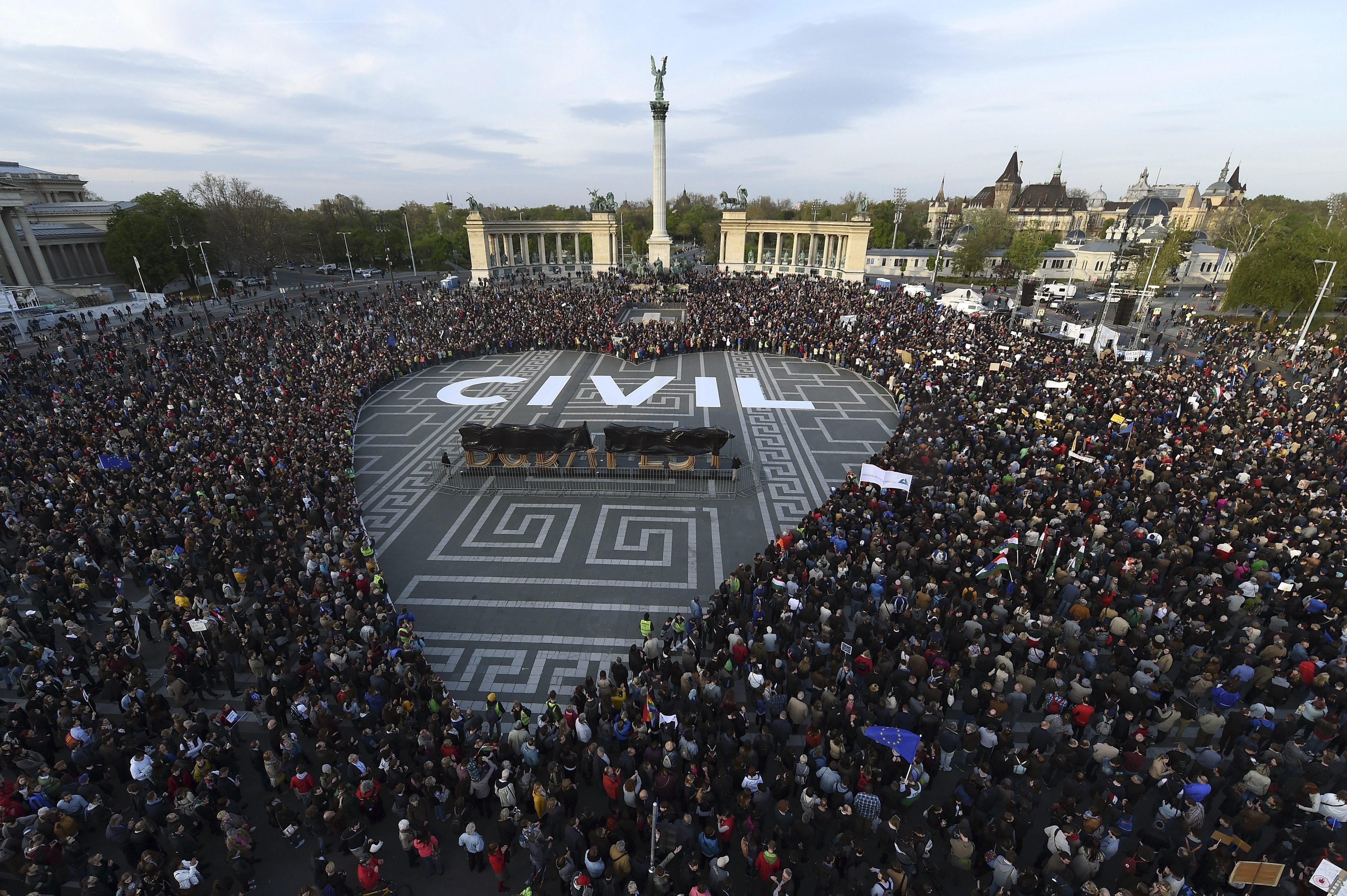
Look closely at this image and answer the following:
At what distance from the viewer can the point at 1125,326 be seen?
42.1 metres

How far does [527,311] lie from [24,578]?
114 feet

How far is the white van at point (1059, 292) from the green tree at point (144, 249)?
3407 inches

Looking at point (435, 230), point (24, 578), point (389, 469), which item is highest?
point (435, 230)

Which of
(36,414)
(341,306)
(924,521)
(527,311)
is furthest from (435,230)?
A: (924,521)

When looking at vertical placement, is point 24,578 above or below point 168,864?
above

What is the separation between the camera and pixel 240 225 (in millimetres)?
64812

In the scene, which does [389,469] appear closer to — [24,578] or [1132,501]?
[24,578]

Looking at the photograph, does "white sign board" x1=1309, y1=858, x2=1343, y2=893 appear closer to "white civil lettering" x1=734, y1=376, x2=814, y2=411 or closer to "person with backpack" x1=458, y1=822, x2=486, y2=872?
"person with backpack" x1=458, y1=822, x2=486, y2=872

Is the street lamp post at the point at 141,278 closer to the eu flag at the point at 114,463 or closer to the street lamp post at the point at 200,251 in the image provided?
the street lamp post at the point at 200,251

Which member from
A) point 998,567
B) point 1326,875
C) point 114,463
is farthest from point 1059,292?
point 114,463

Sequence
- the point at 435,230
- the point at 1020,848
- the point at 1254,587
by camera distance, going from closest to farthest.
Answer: the point at 1020,848 < the point at 1254,587 < the point at 435,230

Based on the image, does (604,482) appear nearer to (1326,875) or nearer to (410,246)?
(1326,875)

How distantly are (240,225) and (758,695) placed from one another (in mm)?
81084

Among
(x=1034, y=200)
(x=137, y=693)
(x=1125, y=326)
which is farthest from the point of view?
(x=1034, y=200)
